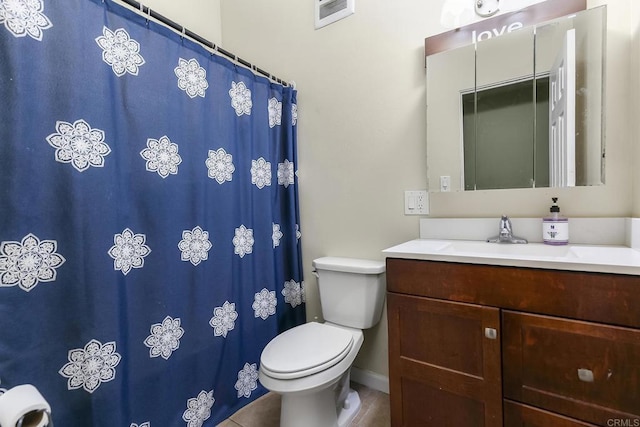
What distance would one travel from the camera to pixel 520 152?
126cm

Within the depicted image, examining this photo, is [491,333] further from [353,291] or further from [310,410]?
[310,410]

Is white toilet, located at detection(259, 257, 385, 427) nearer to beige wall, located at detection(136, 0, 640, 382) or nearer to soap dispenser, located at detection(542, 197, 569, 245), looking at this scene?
beige wall, located at detection(136, 0, 640, 382)

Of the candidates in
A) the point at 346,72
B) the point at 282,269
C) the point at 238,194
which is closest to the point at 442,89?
the point at 346,72

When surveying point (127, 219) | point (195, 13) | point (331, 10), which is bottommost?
point (127, 219)

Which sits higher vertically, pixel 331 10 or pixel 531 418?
pixel 331 10

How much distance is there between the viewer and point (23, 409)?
68cm

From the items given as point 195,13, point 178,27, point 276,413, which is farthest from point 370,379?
point 195,13

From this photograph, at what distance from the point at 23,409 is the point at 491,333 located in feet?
4.20

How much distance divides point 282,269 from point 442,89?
1.33m

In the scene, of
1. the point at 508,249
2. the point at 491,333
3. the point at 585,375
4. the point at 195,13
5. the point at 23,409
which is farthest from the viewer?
the point at 195,13

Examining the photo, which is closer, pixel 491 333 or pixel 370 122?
pixel 491 333

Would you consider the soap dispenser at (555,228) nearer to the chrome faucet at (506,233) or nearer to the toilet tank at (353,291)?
the chrome faucet at (506,233)

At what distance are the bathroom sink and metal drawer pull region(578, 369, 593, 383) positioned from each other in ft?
1.19

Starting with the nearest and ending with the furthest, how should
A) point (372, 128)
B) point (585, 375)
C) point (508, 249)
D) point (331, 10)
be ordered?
point (585, 375), point (508, 249), point (372, 128), point (331, 10)
